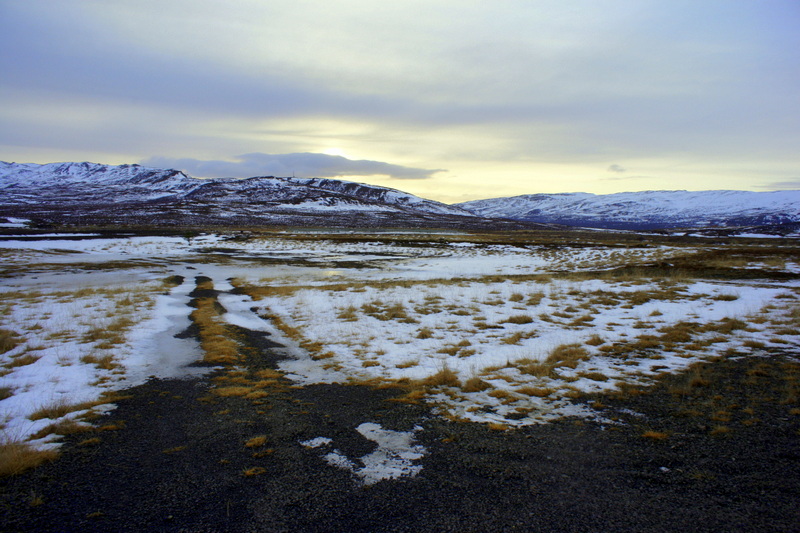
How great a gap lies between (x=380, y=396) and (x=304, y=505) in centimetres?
341

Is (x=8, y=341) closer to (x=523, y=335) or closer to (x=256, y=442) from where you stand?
(x=256, y=442)

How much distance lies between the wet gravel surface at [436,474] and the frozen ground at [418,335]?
24.7 inches

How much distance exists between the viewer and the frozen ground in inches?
298

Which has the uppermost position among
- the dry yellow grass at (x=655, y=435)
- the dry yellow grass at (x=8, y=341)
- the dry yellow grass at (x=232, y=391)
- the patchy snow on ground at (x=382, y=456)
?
the dry yellow grass at (x=8, y=341)

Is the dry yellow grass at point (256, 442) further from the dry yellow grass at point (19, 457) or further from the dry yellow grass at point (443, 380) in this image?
the dry yellow grass at point (443, 380)

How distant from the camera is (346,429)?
6.14 meters

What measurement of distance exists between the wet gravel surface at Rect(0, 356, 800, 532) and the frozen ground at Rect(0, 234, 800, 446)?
627 mm

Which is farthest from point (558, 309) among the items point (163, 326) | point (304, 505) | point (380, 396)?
point (163, 326)

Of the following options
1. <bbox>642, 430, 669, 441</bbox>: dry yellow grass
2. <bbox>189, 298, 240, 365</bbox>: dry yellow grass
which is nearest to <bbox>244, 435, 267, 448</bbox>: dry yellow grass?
<bbox>189, 298, 240, 365</bbox>: dry yellow grass

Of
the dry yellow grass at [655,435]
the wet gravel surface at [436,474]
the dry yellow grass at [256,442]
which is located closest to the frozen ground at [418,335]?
the wet gravel surface at [436,474]

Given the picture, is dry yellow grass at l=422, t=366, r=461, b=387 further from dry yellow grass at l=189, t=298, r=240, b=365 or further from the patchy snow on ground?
dry yellow grass at l=189, t=298, r=240, b=365

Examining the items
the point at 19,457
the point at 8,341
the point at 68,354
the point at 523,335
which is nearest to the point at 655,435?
the point at 523,335

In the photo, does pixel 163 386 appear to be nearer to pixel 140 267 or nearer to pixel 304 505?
pixel 304 505

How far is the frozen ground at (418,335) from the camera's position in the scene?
756 centimetres
